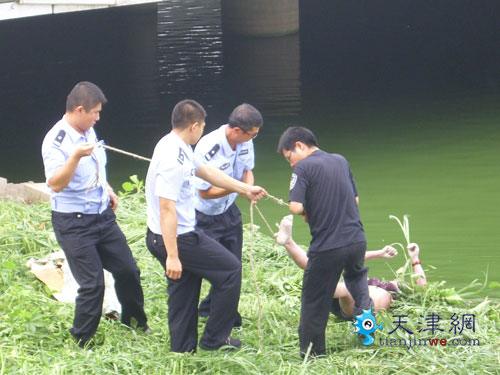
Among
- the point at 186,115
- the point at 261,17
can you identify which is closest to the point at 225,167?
the point at 186,115

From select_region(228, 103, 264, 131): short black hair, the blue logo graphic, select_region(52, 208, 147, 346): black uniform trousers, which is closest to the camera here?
select_region(52, 208, 147, 346): black uniform trousers

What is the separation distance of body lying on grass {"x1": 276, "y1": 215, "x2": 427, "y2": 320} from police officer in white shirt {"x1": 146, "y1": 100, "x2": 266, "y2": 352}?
39 cm

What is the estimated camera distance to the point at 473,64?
67.3 ft

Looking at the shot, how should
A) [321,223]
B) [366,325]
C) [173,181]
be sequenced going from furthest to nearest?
1. [366,325]
2. [321,223]
3. [173,181]

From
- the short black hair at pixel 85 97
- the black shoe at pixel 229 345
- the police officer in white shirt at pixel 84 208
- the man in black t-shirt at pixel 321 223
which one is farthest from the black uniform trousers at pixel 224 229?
the short black hair at pixel 85 97

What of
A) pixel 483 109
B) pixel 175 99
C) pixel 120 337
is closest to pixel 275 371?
pixel 120 337

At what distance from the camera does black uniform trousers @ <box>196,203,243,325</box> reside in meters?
5.36

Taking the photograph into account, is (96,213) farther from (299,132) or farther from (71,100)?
(299,132)

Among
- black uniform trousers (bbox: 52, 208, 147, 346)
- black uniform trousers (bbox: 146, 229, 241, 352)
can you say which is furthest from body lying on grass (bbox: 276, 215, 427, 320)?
black uniform trousers (bbox: 52, 208, 147, 346)

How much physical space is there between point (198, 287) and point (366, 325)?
1075mm

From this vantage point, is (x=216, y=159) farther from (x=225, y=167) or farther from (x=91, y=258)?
(x=91, y=258)

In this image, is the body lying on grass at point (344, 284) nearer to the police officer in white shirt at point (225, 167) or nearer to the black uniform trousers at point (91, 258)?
the police officer in white shirt at point (225, 167)

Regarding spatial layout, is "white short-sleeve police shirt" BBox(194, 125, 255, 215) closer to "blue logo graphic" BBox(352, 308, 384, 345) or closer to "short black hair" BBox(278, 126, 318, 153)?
"short black hair" BBox(278, 126, 318, 153)

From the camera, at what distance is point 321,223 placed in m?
4.68
